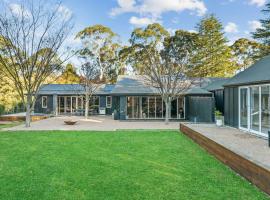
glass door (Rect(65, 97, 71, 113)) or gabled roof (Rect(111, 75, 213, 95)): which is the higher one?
gabled roof (Rect(111, 75, 213, 95))

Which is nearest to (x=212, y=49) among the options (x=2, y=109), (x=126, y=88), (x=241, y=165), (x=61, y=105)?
(x=126, y=88)

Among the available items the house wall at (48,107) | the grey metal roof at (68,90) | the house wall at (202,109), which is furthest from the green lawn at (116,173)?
the house wall at (48,107)

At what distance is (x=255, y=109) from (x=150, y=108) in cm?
1032

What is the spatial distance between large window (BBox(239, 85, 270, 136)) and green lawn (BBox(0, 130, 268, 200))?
10.1 ft

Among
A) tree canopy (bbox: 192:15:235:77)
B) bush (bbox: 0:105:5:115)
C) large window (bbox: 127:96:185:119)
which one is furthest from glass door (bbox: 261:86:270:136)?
tree canopy (bbox: 192:15:235:77)

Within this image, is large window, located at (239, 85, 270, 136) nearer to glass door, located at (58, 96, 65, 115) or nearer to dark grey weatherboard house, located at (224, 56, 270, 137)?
dark grey weatherboard house, located at (224, 56, 270, 137)

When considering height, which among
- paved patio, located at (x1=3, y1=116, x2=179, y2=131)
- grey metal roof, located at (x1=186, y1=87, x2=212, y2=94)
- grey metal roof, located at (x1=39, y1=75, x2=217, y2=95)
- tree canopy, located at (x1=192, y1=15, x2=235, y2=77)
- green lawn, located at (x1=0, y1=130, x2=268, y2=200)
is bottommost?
green lawn, located at (x1=0, y1=130, x2=268, y2=200)

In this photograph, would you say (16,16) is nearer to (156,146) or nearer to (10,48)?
A: (10,48)

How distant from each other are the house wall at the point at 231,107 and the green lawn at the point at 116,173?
14.9ft

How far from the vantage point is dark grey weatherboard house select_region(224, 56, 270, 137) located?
32.0 ft

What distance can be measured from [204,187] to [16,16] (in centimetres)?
1552

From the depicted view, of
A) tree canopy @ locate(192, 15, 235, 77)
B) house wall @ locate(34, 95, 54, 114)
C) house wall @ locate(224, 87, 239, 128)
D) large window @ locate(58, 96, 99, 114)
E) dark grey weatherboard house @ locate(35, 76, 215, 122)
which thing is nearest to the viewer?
house wall @ locate(224, 87, 239, 128)

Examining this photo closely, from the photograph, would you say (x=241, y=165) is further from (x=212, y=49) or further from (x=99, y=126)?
(x=212, y=49)

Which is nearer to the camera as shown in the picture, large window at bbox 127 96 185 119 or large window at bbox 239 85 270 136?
large window at bbox 239 85 270 136
